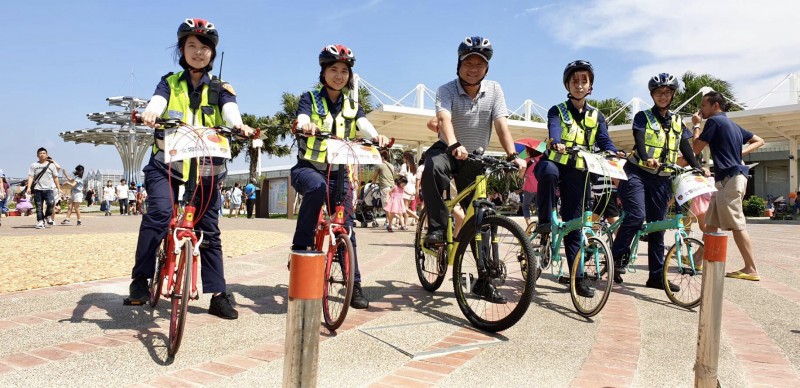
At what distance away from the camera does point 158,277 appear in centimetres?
384

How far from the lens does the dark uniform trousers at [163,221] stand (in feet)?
12.6

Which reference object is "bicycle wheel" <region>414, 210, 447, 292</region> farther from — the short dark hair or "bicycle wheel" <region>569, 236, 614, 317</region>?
the short dark hair

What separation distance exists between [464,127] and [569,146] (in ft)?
3.82

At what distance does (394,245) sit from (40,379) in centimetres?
738

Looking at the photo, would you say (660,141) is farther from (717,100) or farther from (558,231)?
(558,231)

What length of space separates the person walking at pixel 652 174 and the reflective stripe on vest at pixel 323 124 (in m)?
2.92

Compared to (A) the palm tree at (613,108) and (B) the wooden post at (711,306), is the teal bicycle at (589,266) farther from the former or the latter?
(A) the palm tree at (613,108)

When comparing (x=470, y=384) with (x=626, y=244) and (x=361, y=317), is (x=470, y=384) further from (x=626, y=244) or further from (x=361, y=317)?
(x=626, y=244)

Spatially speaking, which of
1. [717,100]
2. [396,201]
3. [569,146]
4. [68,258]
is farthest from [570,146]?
[396,201]

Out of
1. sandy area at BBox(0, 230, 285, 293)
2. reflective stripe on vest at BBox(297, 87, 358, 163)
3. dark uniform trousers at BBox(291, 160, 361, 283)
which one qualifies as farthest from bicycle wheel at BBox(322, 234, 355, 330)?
sandy area at BBox(0, 230, 285, 293)

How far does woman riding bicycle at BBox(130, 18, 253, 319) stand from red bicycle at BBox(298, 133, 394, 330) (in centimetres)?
68

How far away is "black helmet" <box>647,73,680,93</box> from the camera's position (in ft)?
18.4

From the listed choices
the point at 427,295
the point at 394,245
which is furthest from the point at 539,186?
the point at 394,245

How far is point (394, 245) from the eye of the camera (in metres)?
9.95
